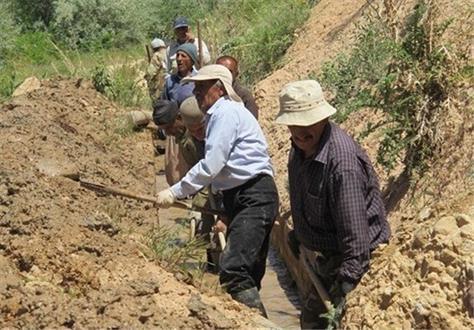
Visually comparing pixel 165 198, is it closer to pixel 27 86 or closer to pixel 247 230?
pixel 247 230

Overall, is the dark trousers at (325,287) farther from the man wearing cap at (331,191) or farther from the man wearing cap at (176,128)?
the man wearing cap at (176,128)

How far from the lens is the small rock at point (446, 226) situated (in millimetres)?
4461

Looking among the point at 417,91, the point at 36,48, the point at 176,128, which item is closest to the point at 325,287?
the point at 417,91

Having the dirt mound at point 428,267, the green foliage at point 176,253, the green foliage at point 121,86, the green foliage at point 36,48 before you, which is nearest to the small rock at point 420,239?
the dirt mound at point 428,267

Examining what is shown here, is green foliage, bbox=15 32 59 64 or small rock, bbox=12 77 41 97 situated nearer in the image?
small rock, bbox=12 77 41 97

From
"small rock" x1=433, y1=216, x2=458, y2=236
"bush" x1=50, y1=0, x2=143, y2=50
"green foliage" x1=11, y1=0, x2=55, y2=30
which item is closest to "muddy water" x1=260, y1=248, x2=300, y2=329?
"small rock" x1=433, y1=216, x2=458, y2=236

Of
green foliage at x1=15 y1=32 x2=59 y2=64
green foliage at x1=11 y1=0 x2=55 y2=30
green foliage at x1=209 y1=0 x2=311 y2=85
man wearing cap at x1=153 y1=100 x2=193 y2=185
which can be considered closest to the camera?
man wearing cap at x1=153 y1=100 x2=193 y2=185

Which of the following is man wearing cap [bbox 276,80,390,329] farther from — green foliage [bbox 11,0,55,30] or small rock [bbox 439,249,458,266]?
green foliage [bbox 11,0,55,30]

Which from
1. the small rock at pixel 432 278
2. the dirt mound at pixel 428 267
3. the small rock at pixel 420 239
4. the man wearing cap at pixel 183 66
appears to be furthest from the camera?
the man wearing cap at pixel 183 66

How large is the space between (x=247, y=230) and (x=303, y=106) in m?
1.27

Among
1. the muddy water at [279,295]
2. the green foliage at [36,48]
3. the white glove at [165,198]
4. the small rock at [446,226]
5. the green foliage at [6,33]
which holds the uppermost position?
the small rock at [446,226]

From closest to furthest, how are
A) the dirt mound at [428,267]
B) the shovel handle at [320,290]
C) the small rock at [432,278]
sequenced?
the dirt mound at [428,267] → the small rock at [432,278] → the shovel handle at [320,290]

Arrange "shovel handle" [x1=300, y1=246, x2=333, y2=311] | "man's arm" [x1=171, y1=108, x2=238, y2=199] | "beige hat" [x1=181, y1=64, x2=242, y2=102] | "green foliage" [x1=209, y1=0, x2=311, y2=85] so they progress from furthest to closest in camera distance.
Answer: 1. "green foliage" [x1=209, y1=0, x2=311, y2=85]
2. "beige hat" [x1=181, y1=64, x2=242, y2=102]
3. "man's arm" [x1=171, y1=108, x2=238, y2=199]
4. "shovel handle" [x1=300, y1=246, x2=333, y2=311]

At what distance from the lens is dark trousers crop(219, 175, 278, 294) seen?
592 centimetres
